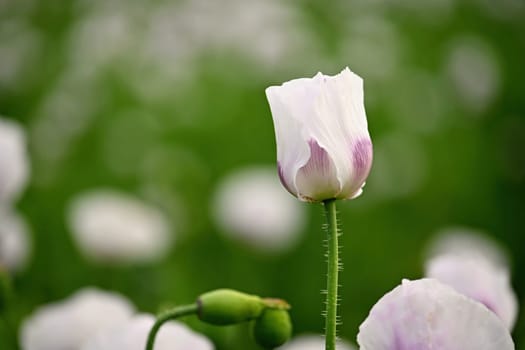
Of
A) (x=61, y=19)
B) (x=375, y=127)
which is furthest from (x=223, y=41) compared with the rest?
(x=375, y=127)

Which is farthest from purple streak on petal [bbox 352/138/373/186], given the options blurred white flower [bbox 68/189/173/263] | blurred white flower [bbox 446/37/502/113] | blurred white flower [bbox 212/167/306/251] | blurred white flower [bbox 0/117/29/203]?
blurred white flower [bbox 446/37/502/113]

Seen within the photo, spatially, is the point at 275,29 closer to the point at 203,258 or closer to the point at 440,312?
the point at 203,258

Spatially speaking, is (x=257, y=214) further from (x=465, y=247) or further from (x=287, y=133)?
(x=287, y=133)

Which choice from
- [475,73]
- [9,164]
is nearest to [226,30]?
[475,73]

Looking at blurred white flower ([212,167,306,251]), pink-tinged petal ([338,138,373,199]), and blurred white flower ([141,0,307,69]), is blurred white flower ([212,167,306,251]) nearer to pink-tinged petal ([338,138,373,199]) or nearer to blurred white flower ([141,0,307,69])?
pink-tinged petal ([338,138,373,199])

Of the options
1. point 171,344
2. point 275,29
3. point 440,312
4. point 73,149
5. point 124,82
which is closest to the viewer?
point 440,312

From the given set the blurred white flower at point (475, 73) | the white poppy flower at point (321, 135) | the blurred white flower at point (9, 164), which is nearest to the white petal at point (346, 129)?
the white poppy flower at point (321, 135)

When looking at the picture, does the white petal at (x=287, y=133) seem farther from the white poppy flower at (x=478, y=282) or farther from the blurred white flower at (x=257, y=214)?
the blurred white flower at (x=257, y=214)
